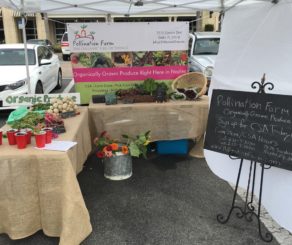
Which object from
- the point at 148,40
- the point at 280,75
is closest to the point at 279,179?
the point at 280,75

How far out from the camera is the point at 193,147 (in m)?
5.26

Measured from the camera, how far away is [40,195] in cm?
281

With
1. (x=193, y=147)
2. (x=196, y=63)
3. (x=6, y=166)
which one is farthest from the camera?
(x=196, y=63)

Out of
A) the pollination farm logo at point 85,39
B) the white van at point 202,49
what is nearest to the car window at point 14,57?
the pollination farm logo at point 85,39

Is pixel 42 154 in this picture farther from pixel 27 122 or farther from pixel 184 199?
pixel 184 199

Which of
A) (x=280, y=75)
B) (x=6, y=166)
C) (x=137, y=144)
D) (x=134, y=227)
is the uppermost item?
(x=280, y=75)

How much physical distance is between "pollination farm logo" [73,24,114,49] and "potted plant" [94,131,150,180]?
5.65ft

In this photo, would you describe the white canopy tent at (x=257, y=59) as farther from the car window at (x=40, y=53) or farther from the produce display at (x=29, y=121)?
the car window at (x=40, y=53)

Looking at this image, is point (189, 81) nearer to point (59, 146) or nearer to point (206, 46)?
point (59, 146)

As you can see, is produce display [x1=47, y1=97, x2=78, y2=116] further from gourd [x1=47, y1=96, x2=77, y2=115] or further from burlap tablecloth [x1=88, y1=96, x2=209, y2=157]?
burlap tablecloth [x1=88, y1=96, x2=209, y2=157]

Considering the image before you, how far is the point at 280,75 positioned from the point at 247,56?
495mm

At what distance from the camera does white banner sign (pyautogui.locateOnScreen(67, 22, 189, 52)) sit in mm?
5261

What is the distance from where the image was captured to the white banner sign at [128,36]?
526 cm

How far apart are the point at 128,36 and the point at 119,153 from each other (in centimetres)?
221
